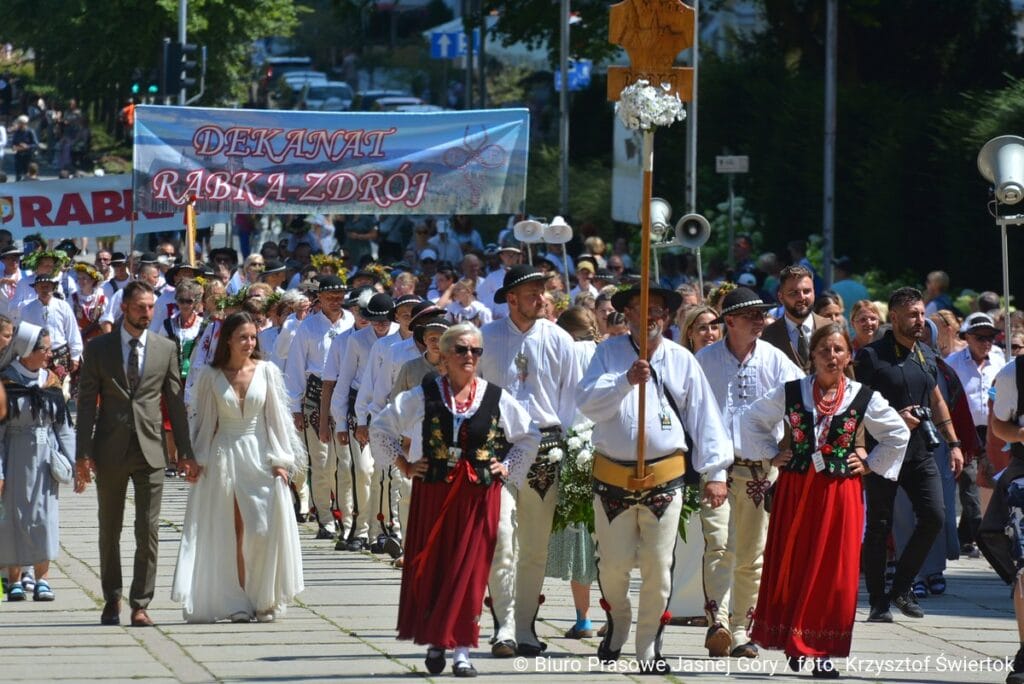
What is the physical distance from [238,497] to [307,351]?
14.4 feet

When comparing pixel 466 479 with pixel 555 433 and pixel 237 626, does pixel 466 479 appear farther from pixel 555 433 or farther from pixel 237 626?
pixel 237 626

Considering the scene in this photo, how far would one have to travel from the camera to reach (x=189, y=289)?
18.0m

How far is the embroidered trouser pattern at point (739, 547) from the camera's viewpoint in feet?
33.5

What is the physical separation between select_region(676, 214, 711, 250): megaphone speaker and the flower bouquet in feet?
29.7

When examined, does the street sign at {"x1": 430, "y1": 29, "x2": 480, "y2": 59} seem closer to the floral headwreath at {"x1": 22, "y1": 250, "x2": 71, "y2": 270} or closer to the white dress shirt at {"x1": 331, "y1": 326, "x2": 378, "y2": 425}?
the floral headwreath at {"x1": 22, "y1": 250, "x2": 71, "y2": 270}

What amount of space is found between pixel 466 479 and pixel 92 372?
8.93 ft

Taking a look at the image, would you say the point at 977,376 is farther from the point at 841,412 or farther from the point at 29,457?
the point at 29,457

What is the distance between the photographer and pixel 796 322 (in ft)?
38.9

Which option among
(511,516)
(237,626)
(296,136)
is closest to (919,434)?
(511,516)

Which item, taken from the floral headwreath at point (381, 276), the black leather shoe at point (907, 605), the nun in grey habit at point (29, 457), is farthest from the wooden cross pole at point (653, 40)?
the floral headwreath at point (381, 276)

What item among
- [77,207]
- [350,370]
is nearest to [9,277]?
[77,207]

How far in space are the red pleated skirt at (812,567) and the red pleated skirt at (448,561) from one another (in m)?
1.37

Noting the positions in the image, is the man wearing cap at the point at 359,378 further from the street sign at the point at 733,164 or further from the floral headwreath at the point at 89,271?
the street sign at the point at 733,164

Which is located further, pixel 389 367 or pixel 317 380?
pixel 317 380
